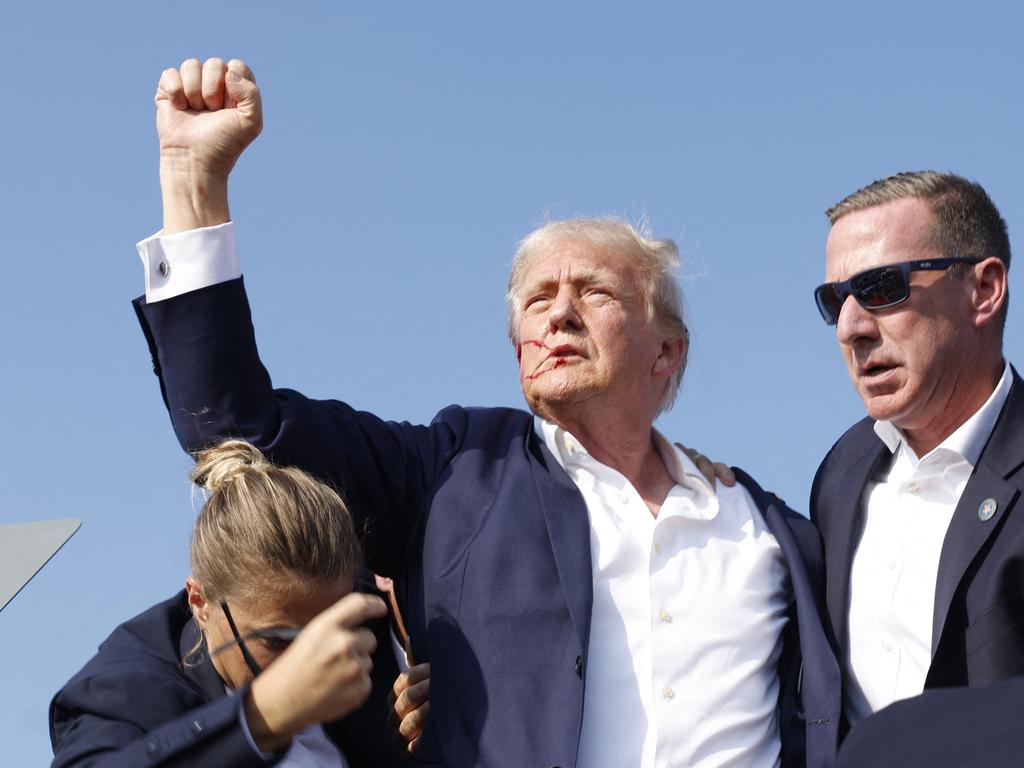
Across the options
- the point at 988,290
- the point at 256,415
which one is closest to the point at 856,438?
the point at 988,290

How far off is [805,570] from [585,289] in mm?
1134

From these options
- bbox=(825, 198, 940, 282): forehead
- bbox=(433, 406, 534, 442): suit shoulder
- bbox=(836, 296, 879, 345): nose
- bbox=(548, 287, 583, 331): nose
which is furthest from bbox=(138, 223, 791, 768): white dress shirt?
bbox=(825, 198, 940, 282): forehead

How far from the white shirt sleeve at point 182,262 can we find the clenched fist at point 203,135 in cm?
6

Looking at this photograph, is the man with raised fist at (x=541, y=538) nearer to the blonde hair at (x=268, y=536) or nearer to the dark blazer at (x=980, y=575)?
the dark blazer at (x=980, y=575)

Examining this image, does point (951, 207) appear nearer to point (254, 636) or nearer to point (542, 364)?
point (542, 364)

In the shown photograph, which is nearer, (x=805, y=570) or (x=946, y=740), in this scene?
(x=946, y=740)

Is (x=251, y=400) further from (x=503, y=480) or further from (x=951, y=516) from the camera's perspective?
(x=951, y=516)

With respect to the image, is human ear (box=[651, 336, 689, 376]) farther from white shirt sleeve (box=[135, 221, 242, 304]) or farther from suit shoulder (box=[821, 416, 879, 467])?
white shirt sleeve (box=[135, 221, 242, 304])

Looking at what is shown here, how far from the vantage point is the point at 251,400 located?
4039 mm

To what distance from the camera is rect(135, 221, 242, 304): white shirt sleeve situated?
13.1ft

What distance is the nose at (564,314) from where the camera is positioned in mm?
4809

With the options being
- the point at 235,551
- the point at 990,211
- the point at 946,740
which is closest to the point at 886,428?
the point at 990,211

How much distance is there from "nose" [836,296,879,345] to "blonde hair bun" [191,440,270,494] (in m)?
1.96

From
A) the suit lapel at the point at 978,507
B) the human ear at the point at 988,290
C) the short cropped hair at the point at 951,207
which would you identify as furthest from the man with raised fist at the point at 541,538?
the short cropped hair at the point at 951,207
